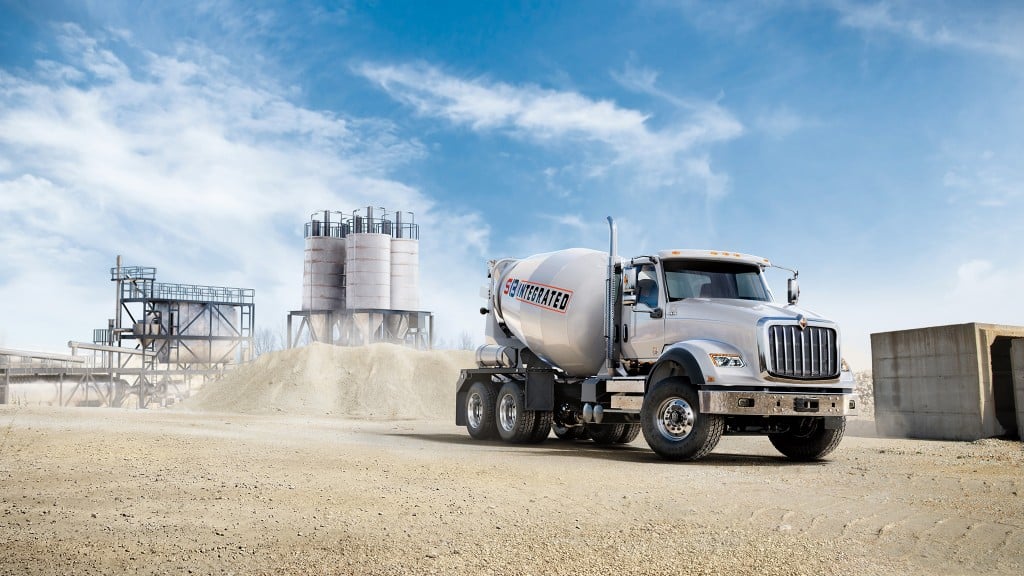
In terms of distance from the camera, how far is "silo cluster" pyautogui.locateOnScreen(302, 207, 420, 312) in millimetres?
50219

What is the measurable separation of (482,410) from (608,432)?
8.48ft

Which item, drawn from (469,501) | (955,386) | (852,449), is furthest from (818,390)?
(955,386)

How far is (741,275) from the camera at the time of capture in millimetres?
14930

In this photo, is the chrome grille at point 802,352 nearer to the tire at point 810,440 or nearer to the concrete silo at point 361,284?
the tire at point 810,440

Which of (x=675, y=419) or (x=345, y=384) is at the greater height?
(x=345, y=384)

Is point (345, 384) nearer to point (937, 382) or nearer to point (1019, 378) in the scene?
point (937, 382)

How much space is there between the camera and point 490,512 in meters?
8.64

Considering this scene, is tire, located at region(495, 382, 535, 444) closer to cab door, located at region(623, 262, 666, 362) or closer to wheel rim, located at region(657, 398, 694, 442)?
cab door, located at region(623, 262, 666, 362)

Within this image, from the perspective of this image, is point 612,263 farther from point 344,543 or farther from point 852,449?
point 344,543

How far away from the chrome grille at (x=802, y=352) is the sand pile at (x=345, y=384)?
71.4 feet

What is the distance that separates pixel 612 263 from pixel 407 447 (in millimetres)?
4763

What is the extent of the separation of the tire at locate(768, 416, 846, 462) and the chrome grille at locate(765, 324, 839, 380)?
983 mm

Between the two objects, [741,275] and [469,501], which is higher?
[741,275]

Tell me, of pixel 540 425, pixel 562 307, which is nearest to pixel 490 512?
pixel 562 307
